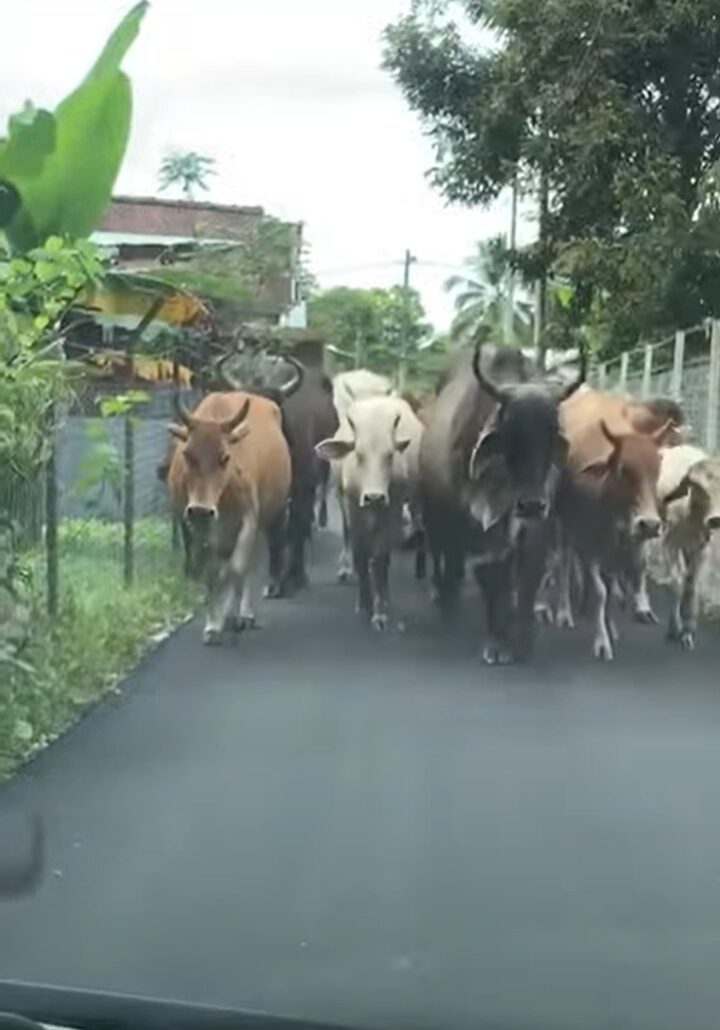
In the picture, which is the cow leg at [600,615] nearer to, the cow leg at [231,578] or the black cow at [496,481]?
the black cow at [496,481]

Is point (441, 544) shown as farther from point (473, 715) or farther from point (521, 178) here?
point (521, 178)

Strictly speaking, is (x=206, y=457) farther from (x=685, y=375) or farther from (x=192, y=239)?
(x=685, y=375)

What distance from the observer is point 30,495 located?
1.75 meters

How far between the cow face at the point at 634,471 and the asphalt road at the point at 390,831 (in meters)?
0.12

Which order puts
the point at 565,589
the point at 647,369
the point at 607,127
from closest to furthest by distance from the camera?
the point at 607,127 → the point at 647,369 → the point at 565,589

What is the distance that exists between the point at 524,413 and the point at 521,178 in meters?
0.22

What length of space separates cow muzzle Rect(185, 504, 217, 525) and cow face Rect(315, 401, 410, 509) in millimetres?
143

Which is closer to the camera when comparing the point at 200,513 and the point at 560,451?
the point at 560,451

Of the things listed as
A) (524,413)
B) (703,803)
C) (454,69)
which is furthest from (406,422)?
(703,803)

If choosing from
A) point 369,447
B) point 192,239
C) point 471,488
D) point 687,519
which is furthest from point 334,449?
point 687,519

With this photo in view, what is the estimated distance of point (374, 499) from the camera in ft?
5.82

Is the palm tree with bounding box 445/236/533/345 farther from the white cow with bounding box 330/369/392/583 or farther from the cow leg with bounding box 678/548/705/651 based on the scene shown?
the cow leg with bounding box 678/548/705/651

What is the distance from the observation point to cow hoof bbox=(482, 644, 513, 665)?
5.69 feet

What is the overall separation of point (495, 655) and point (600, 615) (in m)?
0.12
